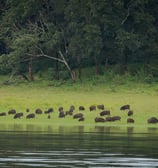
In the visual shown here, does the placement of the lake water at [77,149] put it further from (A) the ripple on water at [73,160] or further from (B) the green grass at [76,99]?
(B) the green grass at [76,99]

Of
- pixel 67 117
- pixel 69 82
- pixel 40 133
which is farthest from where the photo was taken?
pixel 69 82

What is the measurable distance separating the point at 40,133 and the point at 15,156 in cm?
1091

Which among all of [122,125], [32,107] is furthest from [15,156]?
A: [32,107]

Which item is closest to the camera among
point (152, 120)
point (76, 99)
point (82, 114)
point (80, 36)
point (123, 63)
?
point (152, 120)

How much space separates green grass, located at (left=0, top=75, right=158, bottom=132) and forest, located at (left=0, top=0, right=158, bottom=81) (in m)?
2.72

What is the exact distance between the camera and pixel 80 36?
7212 cm

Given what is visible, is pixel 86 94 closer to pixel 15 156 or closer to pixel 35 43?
pixel 35 43

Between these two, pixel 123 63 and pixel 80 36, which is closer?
pixel 80 36

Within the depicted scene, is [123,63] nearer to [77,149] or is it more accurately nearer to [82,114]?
[82,114]

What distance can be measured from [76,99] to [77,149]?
88.2 feet

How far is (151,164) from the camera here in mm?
30062

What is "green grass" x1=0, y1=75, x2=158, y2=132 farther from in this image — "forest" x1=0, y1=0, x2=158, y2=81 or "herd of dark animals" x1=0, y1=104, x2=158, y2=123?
"forest" x1=0, y1=0, x2=158, y2=81

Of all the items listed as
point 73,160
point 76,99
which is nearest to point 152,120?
point 76,99

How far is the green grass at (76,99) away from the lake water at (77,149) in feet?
15.1
